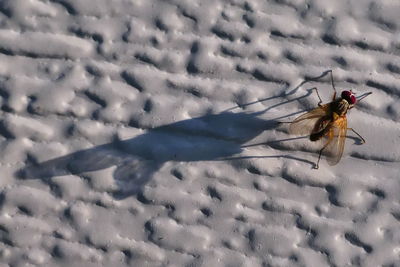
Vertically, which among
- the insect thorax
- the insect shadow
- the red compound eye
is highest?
the red compound eye

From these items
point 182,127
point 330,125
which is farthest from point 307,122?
point 182,127

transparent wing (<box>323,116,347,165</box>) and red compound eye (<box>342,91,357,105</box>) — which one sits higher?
red compound eye (<box>342,91,357,105</box>)

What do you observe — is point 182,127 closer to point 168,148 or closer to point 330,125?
point 168,148

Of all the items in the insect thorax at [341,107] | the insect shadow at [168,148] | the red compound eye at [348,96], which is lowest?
the insect shadow at [168,148]

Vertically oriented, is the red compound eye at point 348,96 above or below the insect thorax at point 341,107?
above

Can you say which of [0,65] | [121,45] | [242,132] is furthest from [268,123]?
[0,65]
